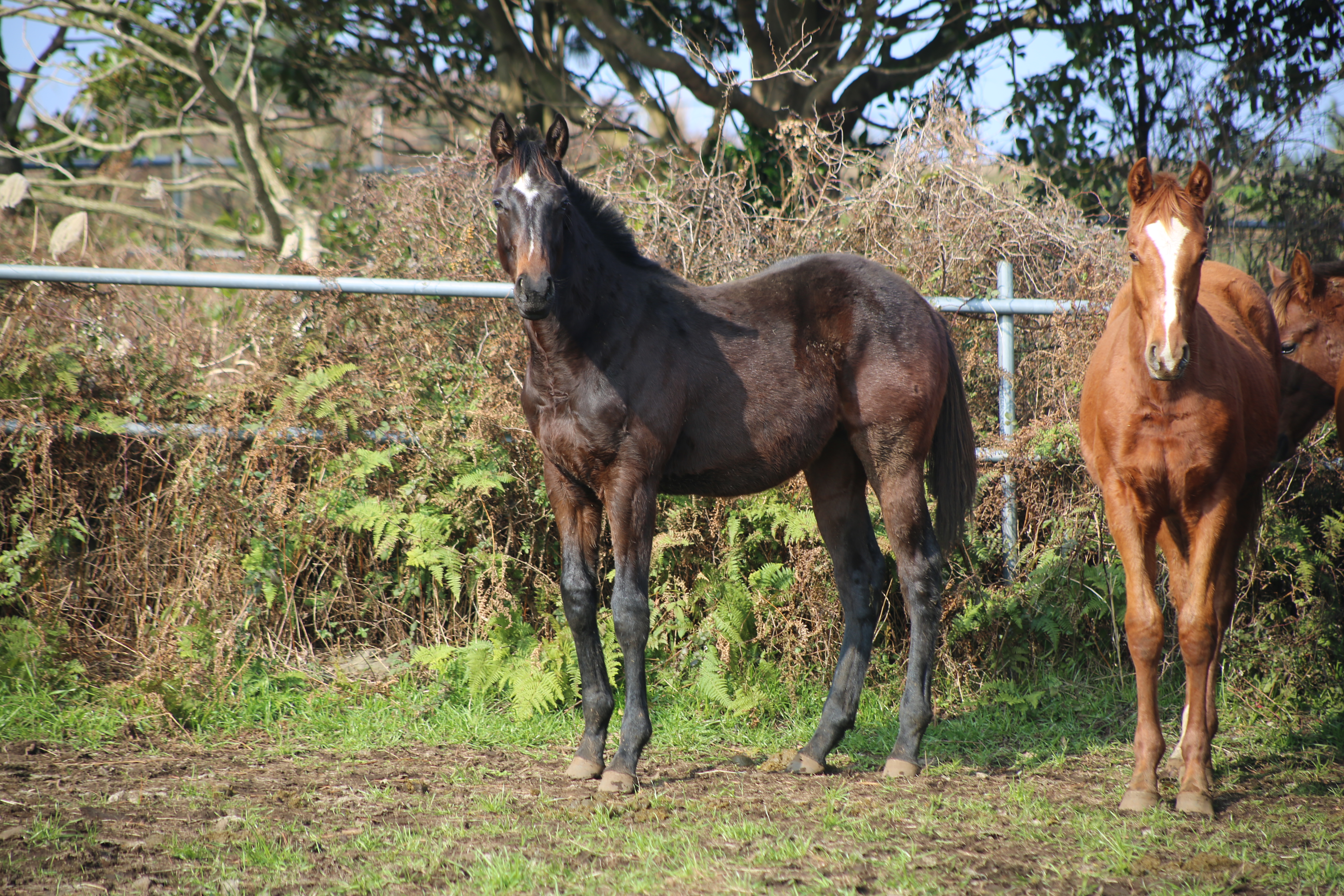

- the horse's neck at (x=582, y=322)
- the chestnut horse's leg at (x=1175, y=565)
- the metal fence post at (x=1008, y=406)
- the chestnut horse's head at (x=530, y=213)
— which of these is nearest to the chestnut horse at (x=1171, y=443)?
the chestnut horse's leg at (x=1175, y=565)

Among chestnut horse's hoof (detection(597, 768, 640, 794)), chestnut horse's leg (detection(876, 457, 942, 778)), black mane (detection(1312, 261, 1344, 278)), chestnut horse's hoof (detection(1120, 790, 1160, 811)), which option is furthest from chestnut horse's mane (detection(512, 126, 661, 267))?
black mane (detection(1312, 261, 1344, 278))

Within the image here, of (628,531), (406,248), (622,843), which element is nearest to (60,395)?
(406,248)

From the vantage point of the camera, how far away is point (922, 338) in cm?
429

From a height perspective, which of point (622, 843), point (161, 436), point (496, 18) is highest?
point (496, 18)

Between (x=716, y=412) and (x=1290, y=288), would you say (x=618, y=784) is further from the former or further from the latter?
(x=1290, y=288)

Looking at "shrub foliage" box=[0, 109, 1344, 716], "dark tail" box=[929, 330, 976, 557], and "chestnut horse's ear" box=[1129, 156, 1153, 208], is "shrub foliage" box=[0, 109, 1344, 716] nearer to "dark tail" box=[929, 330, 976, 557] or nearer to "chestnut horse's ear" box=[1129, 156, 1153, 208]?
"dark tail" box=[929, 330, 976, 557]

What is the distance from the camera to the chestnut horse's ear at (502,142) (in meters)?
3.68

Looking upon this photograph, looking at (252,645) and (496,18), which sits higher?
(496,18)

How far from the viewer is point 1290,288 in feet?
14.7

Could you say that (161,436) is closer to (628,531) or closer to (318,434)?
(318,434)

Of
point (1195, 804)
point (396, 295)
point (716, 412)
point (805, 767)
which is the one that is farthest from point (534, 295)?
point (1195, 804)

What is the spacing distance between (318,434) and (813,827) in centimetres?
325

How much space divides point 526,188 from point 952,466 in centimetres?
229

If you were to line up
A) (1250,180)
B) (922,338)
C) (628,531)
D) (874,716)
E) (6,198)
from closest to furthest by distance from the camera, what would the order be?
1. (628,531)
2. (922,338)
3. (874,716)
4. (6,198)
5. (1250,180)
